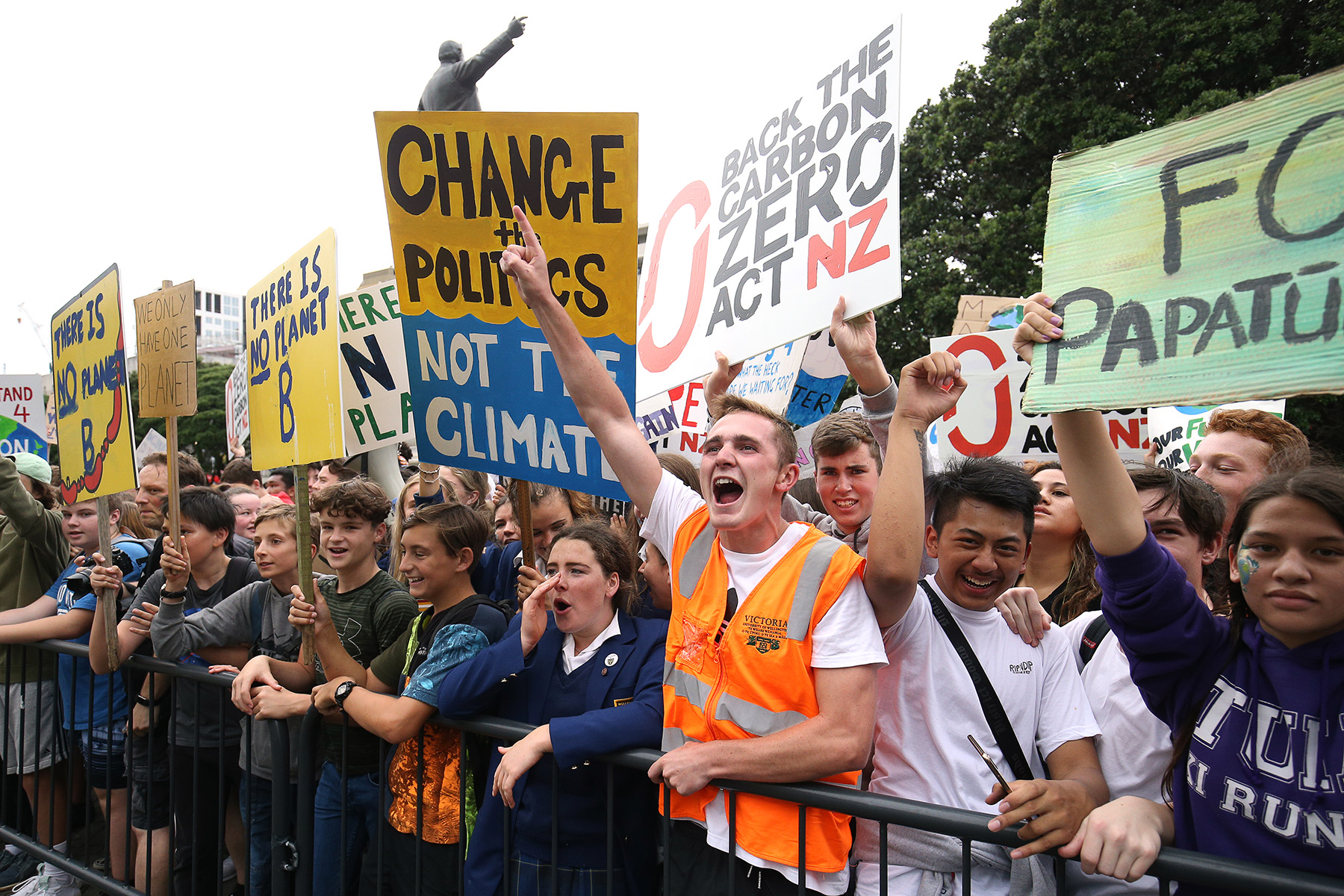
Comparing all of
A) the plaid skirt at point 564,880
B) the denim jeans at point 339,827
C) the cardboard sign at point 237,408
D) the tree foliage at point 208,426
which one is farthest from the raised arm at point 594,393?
the tree foliage at point 208,426

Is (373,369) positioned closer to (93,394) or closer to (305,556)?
(93,394)

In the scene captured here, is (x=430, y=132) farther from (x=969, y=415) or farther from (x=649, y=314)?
(x=969, y=415)

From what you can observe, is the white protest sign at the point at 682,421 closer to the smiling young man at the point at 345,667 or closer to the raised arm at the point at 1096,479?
the smiling young man at the point at 345,667

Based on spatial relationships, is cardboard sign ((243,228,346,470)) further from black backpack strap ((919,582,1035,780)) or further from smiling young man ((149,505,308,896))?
black backpack strap ((919,582,1035,780))

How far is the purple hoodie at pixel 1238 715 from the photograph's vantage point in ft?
5.42

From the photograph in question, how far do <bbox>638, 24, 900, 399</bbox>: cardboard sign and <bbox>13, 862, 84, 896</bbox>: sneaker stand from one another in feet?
12.8

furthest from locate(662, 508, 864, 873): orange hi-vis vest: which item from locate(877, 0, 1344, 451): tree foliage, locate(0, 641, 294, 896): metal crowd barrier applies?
locate(877, 0, 1344, 451): tree foliage

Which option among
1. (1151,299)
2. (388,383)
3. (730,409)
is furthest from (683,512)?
(388,383)

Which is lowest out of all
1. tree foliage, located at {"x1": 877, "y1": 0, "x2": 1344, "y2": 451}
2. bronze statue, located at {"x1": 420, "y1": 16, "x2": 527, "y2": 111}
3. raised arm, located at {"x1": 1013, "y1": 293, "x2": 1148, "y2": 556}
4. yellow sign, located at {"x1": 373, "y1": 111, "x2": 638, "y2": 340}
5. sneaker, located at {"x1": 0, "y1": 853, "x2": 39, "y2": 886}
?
sneaker, located at {"x1": 0, "y1": 853, "x2": 39, "y2": 886}

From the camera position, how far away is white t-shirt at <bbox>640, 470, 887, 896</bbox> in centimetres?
217

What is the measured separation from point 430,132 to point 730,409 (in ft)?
4.65

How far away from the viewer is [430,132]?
297 centimetres

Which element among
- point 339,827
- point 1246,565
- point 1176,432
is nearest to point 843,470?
point 1246,565

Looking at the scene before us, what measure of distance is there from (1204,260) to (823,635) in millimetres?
1167
